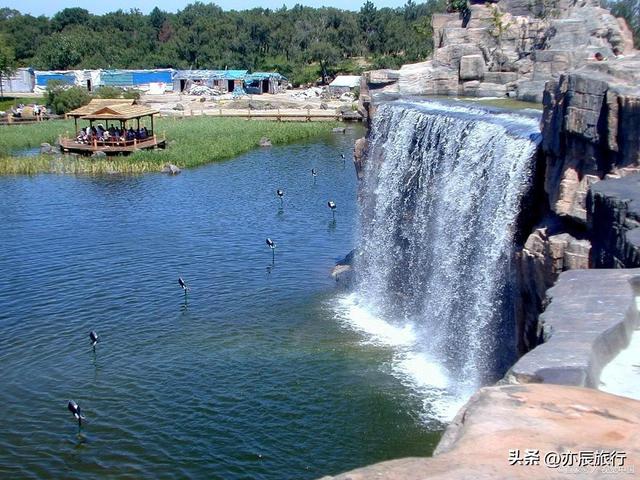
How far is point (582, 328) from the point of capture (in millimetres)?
7852

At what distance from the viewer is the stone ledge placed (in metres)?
7.09

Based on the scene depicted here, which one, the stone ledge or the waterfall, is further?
the waterfall

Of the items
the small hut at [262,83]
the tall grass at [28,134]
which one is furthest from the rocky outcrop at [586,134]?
the small hut at [262,83]

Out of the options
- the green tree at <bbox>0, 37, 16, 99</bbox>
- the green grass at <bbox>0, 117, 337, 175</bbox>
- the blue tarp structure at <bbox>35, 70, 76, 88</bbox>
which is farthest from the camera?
the blue tarp structure at <bbox>35, 70, 76, 88</bbox>

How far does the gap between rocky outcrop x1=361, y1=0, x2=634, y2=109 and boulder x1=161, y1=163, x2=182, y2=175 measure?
59.4 ft

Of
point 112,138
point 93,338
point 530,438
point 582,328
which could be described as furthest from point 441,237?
point 112,138

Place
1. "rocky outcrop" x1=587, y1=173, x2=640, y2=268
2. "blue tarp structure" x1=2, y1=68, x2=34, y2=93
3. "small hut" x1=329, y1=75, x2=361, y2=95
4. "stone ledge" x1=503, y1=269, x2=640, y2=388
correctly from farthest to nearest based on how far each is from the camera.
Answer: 1. "blue tarp structure" x1=2, y1=68, x2=34, y2=93
2. "small hut" x1=329, y1=75, x2=361, y2=95
3. "rocky outcrop" x1=587, y1=173, x2=640, y2=268
4. "stone ledge" x1=503, y1=269, x2=640, y2=388

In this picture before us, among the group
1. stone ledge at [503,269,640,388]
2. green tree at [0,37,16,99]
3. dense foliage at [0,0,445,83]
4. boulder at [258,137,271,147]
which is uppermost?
dense foliage at [0,0,445,83]

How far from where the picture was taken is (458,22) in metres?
31.8

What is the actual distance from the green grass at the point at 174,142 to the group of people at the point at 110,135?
2171 mm

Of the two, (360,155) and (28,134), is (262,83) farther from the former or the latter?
(360,155)

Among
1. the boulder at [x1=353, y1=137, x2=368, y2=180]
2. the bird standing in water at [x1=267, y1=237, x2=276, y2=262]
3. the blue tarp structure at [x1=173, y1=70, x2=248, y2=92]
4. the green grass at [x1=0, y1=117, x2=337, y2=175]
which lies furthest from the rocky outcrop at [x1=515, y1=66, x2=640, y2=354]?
the blue tarp structure at [x1=173, y1=70, x2=248, y2=92]

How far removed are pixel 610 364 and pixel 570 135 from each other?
21.4 feet

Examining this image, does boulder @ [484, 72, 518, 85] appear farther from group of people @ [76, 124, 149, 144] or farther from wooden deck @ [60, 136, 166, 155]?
group of people @ [76, 124, 149, 144]
